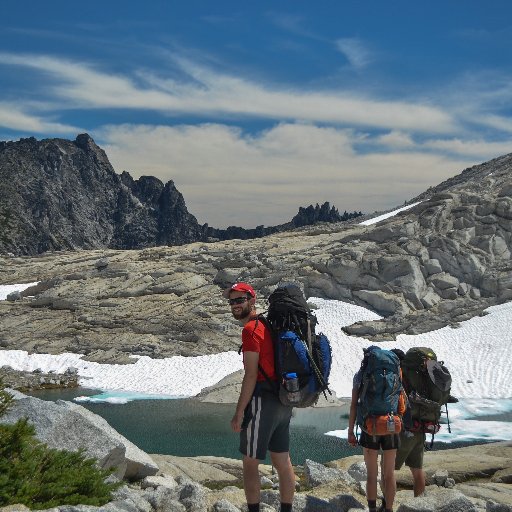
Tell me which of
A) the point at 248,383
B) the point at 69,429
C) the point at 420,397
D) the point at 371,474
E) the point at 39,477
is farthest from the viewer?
the point at 69,429

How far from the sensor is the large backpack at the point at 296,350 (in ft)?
26.8

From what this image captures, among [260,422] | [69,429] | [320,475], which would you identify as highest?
[260,422]

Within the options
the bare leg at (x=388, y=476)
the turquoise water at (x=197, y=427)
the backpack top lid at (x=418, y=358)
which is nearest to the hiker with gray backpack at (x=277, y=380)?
the bare leg at (x=388, y=476)

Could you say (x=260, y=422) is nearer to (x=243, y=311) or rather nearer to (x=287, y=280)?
(x=243, y=311)

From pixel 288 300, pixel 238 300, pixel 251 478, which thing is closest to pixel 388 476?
pixel 251 478

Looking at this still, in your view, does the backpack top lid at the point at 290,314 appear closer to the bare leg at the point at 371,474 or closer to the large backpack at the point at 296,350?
the large backpack at the point at 296,350

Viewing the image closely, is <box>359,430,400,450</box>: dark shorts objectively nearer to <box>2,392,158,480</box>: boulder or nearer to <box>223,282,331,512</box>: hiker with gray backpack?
<box>223,282,331,512</box>: hiker with gray backpack

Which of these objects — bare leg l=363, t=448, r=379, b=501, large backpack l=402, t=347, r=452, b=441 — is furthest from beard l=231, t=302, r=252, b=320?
large backpack l=402, t=347, r=452, b=441

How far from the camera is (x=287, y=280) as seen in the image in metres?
65.1

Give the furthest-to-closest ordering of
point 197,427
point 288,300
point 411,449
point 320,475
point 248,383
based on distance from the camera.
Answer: point 197,427
point 320,475
point 411,449
point 288,300
point 248,383

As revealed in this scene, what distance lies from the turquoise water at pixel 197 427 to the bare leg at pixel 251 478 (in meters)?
18.9

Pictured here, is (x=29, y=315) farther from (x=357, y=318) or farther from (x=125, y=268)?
(x=357, y=318)

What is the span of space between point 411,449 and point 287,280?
177 ft

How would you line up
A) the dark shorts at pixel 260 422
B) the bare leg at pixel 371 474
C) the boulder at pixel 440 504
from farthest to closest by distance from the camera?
1. the bare leg at pixel 371 474
2. the boulder at pixel 440 504
3. the dark shorts at pixel 260 422
